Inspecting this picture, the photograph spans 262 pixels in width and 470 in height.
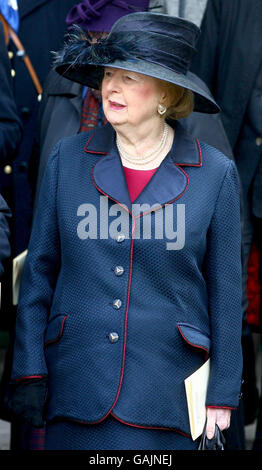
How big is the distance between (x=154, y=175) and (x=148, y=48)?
1.30 ft

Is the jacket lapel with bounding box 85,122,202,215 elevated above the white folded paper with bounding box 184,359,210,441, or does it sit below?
above

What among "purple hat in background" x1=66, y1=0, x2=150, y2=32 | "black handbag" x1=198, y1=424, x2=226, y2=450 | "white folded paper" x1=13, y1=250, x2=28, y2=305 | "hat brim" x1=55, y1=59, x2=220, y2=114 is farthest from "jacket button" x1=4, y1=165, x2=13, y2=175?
"black handbag" x1=198, y1=424, x2=226, y2=450

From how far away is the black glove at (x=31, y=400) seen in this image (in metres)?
3.28

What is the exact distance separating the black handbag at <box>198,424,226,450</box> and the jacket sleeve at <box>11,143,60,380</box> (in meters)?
0.54

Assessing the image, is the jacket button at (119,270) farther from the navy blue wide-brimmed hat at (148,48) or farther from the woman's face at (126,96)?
the navy blue wide-brimmed hat at (148,48)

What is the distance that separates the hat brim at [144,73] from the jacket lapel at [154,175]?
0.40 ft

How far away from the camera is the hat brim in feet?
10.5

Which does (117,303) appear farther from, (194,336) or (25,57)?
(25,57)

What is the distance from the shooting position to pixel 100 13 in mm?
4086

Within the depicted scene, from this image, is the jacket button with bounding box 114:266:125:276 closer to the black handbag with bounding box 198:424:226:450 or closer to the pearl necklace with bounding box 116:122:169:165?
the pearl necklace with bounding box 116:122:169:165

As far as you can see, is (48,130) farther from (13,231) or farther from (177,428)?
(177,428)

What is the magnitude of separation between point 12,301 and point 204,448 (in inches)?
36.8

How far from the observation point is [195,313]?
3318 mm

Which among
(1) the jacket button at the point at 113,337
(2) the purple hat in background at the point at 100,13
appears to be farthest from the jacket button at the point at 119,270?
(2) the purple hat in background at the point at 100,13
